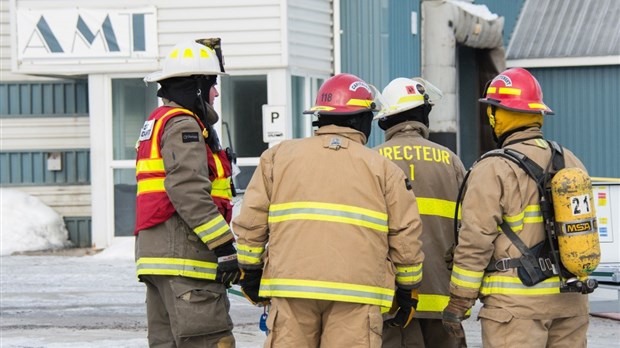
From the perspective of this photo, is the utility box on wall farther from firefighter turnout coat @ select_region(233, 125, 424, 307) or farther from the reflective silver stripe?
the reflective silver stripe

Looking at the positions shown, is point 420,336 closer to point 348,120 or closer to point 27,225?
point 348,120

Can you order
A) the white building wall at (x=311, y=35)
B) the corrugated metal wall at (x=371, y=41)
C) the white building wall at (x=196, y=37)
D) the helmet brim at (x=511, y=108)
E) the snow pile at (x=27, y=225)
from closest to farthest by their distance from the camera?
the helmet brim at (x=511, y=108) < the white building wall at (x=196, y=37) < the white building wall at (x=311, y=35) < the snow pile at (x=27, y=225) < the corrugated metal wall at (x=371, y=41)

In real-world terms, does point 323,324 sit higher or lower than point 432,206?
lower

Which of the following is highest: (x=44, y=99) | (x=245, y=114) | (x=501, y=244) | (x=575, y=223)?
(x=44, y=99)

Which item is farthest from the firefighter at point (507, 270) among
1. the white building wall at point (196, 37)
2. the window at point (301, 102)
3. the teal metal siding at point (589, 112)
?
the teal metal siding at point (589, 112)

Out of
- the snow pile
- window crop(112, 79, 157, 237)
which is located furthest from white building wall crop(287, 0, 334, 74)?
the snow pile

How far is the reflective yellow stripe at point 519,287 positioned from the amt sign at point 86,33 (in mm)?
11558

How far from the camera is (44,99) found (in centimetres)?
1833

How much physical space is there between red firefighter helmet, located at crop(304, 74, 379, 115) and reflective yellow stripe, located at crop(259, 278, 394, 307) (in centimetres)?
89

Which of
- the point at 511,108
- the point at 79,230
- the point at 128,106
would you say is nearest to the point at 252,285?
the point at 511,108

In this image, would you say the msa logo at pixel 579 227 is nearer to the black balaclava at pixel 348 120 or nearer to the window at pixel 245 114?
the black balaclava at pixel 348 120

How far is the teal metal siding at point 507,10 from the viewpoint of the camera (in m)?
23.0

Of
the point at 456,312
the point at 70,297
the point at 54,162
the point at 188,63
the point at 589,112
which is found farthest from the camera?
the point at 589,112

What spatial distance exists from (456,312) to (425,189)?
3.20 ft
